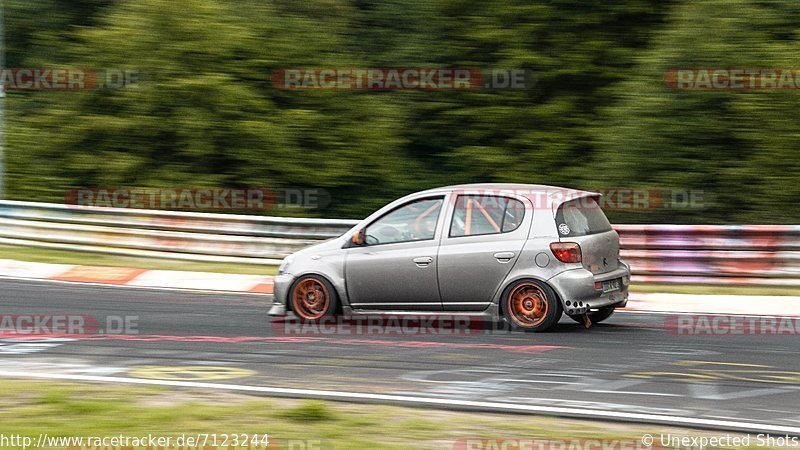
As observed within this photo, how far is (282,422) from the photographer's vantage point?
21.5ft

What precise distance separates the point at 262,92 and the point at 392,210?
1195 centimetres

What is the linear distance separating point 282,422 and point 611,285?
5.11 m

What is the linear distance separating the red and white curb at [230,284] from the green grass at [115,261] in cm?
43

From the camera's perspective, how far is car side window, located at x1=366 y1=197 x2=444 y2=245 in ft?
35.8

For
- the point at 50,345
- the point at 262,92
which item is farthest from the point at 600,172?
the point at 50,345

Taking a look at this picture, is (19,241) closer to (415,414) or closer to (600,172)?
(600,172)

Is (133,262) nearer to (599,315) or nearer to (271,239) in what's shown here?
(271,239)

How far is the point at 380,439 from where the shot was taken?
6.21 meters

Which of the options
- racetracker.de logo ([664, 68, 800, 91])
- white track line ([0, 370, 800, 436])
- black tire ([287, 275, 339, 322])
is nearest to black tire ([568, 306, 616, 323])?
black tire ([287, 275, 339, 322])

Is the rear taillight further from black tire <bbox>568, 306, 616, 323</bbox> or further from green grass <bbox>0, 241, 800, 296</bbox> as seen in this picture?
green grass <bbox>0, 241, 800, 296</bbox>

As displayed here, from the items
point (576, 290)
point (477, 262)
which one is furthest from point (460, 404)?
point (477, 262)

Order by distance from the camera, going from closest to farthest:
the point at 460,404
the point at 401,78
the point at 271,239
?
the point at 460,404 < the point at 271,239 < the point at 401,78

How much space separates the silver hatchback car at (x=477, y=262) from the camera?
34.3 ft

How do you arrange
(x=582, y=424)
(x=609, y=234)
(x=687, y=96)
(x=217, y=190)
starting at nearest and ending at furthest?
(x=582, y=424) → (x=609, y=234) → (x=687, y=96) → (x=217, y=190)
